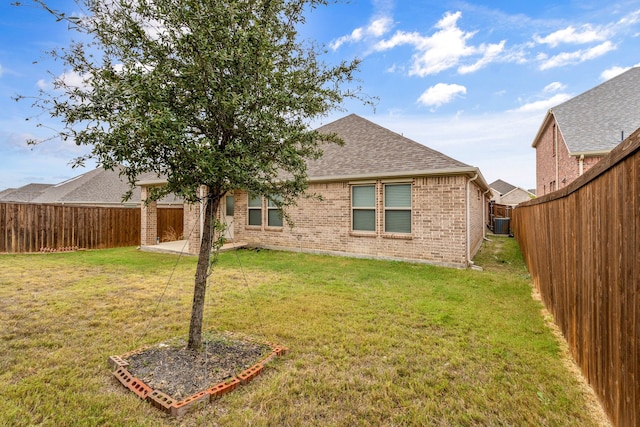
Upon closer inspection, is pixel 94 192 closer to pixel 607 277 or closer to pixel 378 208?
pixel 378 208

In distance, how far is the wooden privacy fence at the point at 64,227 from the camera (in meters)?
11.4

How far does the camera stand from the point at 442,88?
16078mm

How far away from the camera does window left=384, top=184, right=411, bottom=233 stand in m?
9.37

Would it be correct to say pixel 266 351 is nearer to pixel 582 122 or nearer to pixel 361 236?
pixel 361 236

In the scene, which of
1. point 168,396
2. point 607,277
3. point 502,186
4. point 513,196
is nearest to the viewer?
point 607,277

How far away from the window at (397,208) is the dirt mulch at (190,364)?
6.70 metres

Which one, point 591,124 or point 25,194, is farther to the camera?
point 25,194

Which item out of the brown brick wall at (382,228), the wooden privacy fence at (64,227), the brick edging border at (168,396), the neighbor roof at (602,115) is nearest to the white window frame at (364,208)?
the brown brick wall at (382,228)

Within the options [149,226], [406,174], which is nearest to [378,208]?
[406,174]

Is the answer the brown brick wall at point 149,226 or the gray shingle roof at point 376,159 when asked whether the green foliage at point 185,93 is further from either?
the brown brick wall at point 149,226

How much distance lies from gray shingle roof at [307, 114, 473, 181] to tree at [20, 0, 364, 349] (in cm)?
594

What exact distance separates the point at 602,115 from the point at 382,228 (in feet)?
34.7

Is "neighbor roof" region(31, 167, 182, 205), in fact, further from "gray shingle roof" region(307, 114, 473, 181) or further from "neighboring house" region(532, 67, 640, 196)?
"neighboring house" region(532, 67, 640, 196)

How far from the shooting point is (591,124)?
1197cm
